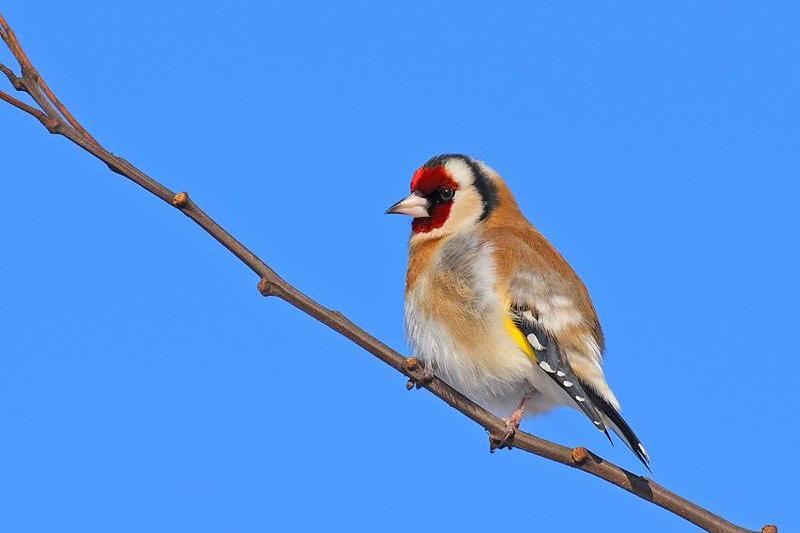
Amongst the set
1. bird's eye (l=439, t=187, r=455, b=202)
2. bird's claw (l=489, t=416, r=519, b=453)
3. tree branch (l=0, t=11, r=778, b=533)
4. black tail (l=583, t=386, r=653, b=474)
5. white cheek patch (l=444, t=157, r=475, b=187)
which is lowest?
tree branch (l=0, t=11, r=778, b=533)

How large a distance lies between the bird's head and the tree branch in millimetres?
1656

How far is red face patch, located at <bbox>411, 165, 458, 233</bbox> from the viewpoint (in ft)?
20.4

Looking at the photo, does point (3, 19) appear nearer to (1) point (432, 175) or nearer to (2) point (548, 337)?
(2) point (548, 337)

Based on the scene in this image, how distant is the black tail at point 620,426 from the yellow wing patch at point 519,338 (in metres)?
0.33

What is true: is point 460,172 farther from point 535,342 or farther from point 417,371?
point 417,371

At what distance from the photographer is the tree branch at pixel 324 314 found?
3223mm

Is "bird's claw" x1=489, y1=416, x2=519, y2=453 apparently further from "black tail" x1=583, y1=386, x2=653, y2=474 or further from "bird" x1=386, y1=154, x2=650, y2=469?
"black tail" x1=583, y1=386, x2=653, y2=474

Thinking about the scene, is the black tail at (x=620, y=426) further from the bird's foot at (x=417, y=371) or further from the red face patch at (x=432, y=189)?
the red face patch at (x=432, y=189)

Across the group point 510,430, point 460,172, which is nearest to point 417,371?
point 510,430

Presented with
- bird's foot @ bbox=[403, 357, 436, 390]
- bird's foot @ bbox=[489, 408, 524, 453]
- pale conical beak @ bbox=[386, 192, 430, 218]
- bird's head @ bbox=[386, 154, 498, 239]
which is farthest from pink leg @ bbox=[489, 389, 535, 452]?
pale conical beak @ bbox=[386, 192, 430, 218]

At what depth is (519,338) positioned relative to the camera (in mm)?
5281

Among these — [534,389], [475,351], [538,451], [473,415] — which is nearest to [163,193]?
[473,415]

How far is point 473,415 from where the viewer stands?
4.28 metres

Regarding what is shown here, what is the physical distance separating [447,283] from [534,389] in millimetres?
757
